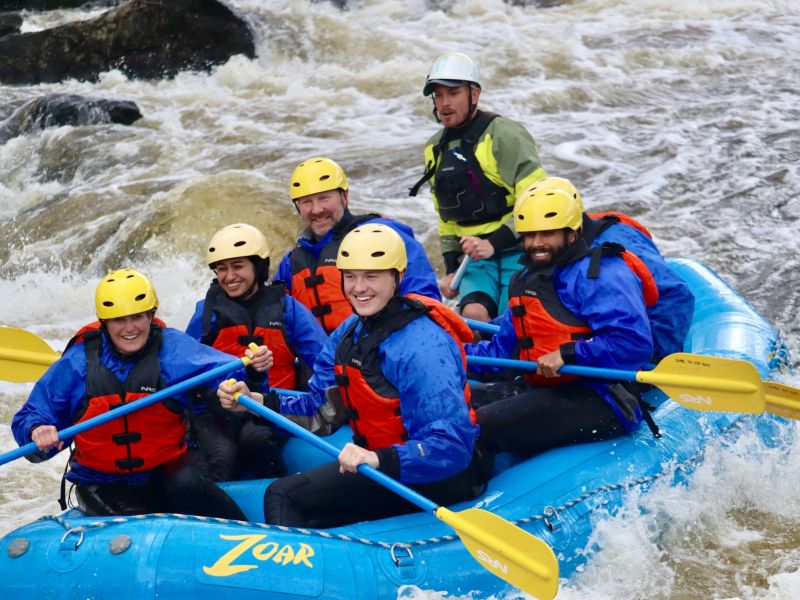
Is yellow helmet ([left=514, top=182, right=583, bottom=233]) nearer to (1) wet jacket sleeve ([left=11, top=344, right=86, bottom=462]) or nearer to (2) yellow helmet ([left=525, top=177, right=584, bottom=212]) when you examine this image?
(2) yellow helmet ([left=525, top=177, right=584, bottom=212])

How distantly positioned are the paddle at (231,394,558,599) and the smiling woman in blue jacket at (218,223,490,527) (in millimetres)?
88

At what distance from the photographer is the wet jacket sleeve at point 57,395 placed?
12.8 feet

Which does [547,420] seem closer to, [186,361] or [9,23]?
[186,361]

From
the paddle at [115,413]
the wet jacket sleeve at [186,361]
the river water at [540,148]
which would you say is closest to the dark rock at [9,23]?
the river water at [540,148]

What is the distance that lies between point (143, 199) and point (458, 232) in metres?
4.57

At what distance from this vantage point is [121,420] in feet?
12.9

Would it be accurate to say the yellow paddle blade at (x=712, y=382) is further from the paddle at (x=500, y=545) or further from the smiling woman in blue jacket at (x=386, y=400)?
the paddle at (x=500, y=545)

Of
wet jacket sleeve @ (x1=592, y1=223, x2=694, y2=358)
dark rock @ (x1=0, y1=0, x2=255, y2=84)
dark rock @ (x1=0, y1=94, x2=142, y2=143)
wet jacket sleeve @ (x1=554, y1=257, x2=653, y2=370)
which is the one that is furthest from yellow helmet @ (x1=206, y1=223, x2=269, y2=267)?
dark rock @ (x1=0, y1=0, x2=255, y2=84)

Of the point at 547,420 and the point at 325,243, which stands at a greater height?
the point at 325,243

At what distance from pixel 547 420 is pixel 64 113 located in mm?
8458

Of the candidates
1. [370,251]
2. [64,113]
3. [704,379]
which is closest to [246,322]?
[370,251]

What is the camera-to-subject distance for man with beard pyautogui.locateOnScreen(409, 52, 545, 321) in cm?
526

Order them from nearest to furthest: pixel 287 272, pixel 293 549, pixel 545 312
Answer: pixel 293 549, pixel 545 312, pixel 287 272

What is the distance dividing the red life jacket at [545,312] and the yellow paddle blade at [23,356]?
198 cm
